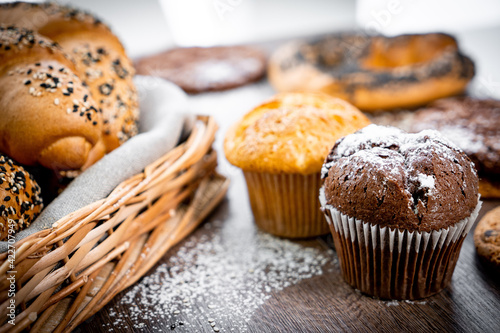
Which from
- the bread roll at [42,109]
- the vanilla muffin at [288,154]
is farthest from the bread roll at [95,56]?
the vanilla muffin at [288,154]

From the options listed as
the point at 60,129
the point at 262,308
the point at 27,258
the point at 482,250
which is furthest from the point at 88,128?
the point at 482,250

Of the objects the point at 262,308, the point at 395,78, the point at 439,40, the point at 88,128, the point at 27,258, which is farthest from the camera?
the point at 439,40

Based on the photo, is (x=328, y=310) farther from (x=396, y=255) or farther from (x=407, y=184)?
(x=407, y=184)

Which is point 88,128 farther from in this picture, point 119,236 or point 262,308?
point 262,308

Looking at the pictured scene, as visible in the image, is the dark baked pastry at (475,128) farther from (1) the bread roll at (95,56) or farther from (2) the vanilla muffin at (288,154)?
(1) the bread roll at (95,56)

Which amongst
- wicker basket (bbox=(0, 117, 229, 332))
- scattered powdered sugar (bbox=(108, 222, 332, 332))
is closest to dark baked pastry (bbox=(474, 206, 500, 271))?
scattered powdered sugar (bbox=(108, 222, 332, 332))

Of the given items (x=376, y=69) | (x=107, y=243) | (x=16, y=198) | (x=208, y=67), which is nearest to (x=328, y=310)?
(x=107, y=243)
